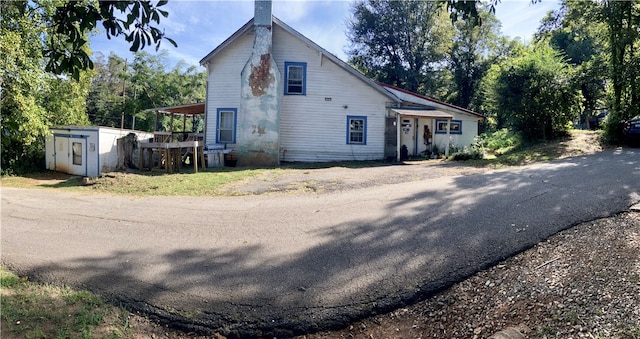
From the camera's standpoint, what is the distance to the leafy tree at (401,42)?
110 ft

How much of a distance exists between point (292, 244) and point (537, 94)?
49.6ft

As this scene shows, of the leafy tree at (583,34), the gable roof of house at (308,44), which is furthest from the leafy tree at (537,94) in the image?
the gable roof of house at (308,44)

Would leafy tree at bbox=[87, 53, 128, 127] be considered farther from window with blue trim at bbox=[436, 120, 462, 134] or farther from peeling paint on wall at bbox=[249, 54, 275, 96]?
window with blue trim at bbox=[436, 120, 462, 134]

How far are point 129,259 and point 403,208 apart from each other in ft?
15.3

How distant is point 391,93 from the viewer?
58.7ft

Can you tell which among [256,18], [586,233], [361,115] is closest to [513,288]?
[586,233]

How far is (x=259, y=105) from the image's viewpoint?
53.3 ft

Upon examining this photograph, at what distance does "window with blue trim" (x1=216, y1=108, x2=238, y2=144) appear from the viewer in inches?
695

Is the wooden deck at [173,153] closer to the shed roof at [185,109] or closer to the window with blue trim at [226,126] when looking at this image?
the window with blue trim at [226,126]

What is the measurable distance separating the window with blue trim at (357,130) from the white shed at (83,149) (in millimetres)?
10644

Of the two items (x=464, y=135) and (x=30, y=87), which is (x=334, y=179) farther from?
(x=30, y=87)

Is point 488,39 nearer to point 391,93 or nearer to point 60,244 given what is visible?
point 391,93

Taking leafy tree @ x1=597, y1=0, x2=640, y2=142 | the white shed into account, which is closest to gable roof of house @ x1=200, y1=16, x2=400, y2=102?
the white shed

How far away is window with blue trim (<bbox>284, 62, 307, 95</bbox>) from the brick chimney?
1192mm
